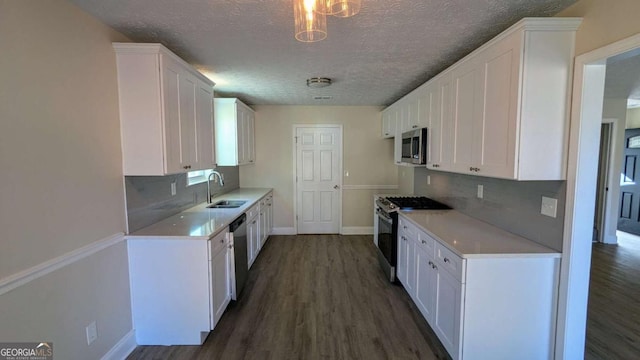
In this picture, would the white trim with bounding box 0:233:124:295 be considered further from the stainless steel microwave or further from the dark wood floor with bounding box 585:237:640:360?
the dark wood floor with bounding box 585:237:640:360

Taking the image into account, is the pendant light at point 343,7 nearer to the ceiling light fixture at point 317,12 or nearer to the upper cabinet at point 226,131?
the ceiling light fixture at point 317,12

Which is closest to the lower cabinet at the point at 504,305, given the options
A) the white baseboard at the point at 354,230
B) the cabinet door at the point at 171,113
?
the cabinet door at the point at 171,113

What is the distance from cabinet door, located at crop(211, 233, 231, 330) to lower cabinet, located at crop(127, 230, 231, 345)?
18 millimetres

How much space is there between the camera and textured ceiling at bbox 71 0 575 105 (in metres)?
1.83

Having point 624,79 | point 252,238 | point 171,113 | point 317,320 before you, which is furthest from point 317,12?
point 624,79

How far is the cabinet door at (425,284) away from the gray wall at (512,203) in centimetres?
69

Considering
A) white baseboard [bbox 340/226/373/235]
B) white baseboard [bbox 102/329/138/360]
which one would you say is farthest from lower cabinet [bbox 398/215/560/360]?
white baseboard [bbox 340/226/373/235]

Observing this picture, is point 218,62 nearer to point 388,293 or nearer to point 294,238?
point 388,293

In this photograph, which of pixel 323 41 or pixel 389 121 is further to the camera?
pixel 389 121

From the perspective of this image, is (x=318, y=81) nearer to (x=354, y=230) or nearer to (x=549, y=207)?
(x=549, y=207)

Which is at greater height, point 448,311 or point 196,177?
point 196,177

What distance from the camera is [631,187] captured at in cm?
556

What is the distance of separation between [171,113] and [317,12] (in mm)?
1546

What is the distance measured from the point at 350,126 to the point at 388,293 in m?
3.19
